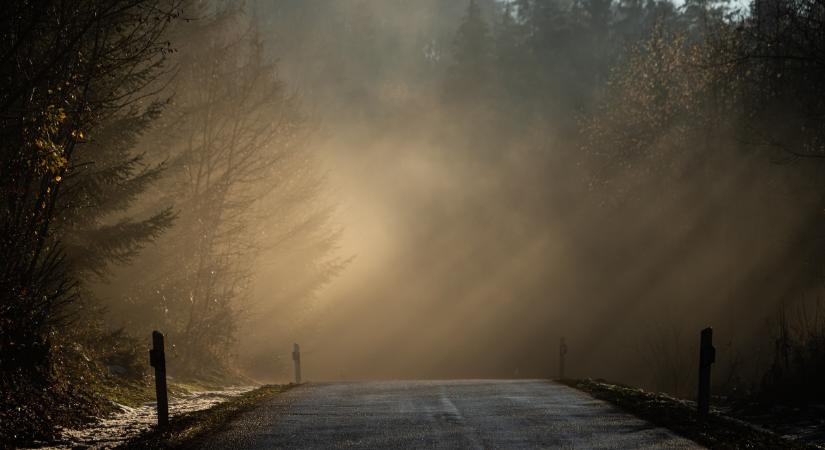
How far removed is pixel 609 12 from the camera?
73188mm

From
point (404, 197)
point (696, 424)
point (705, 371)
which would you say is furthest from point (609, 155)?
point (404, 197)

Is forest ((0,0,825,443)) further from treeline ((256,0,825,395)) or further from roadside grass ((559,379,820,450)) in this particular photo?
roadside grass ((559,379,820,450))

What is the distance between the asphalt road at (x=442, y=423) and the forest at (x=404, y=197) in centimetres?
275

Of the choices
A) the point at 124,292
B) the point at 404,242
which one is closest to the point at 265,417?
the point at 124,292

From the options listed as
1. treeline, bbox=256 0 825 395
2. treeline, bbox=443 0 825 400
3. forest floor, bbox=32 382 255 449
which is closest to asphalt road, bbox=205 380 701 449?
forest floor, bbox=32 382 255 449

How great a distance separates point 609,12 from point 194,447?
230ft

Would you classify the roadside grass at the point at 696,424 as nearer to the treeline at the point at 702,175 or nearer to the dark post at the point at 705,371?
the dark post at the point at 705,371

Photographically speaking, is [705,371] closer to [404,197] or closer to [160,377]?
[160,377]

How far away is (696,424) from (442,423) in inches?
→ 124

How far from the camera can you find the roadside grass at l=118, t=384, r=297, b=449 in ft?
30.0

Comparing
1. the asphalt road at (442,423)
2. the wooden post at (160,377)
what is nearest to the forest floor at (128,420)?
the wooden post at (160,377)

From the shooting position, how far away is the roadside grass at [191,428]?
30.0ft

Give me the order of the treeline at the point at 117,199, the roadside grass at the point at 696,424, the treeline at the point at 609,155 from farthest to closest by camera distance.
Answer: the treeline at the point at 609,155 → the treeline at the point at 117,199 → the roadside grass at the point at 696,424

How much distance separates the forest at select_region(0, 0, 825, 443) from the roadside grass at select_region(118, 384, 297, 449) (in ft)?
4.27
